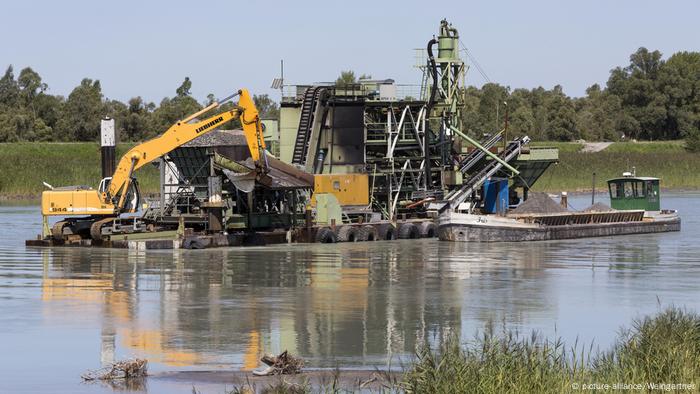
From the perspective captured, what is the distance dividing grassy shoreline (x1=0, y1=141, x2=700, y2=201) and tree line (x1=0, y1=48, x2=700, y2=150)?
351 inches

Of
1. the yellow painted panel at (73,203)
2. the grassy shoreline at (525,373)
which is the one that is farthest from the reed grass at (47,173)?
the grassy shoreline at (525,373)

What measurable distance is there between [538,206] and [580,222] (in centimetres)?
177

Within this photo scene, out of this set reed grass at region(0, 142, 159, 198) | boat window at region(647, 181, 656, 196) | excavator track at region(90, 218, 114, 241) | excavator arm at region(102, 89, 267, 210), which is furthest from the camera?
reed grass at region(0, 142, 159, 198)

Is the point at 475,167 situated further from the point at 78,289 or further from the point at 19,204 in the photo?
the point at 19,204

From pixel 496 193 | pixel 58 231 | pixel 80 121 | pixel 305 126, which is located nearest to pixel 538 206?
pixel 496 193

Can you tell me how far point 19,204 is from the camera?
3196 inches

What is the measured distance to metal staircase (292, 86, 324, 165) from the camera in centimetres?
5328

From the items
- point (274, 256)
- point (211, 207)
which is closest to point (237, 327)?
point (274, 256)

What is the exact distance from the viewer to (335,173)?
177ft

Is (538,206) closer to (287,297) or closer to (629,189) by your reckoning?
(629,189)

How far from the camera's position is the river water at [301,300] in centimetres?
2388

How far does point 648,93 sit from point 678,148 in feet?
97.1

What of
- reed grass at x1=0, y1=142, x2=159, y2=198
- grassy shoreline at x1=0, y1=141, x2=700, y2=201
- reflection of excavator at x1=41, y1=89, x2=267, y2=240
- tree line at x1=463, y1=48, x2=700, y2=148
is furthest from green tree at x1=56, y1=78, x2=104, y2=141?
reflection of excavator at x1=41, y1=89, x2=267, y2=240

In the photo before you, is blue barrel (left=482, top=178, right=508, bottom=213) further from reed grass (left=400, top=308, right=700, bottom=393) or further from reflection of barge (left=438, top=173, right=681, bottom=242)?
reed grass (left=400, top=308, right=700, bottom=393)
